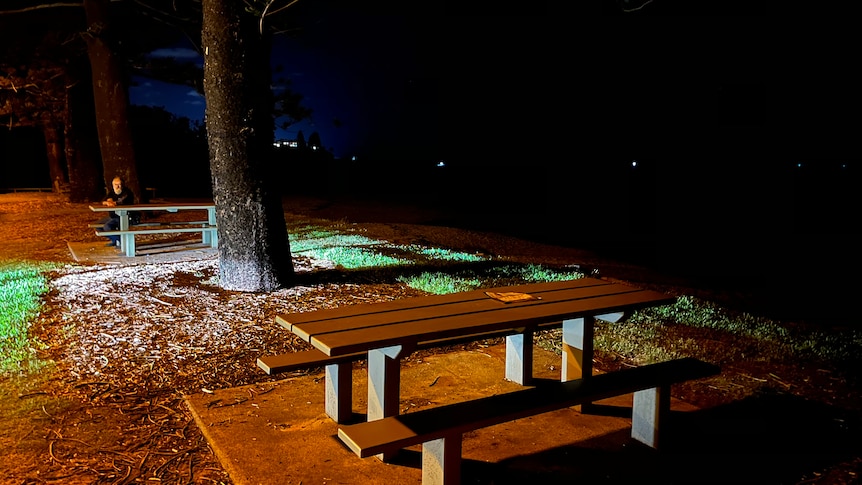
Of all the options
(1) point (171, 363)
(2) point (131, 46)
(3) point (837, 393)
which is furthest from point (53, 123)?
(3) point (837, 393)

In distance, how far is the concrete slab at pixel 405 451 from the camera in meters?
3.26

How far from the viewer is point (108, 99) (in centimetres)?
1516

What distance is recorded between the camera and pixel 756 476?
3305mm

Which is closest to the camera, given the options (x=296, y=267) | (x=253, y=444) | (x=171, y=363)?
(x=253, y=444)

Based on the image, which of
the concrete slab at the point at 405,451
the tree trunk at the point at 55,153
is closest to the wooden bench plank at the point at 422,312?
the concrete slab at the point at 405,451

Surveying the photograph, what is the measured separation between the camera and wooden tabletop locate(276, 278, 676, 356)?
10.2 ft

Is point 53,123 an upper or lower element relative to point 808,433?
upper

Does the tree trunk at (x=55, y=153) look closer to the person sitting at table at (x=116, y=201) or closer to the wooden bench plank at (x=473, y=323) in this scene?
the person sitting at table at (x=116, y=201)

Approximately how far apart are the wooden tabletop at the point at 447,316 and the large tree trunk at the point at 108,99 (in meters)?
13.4

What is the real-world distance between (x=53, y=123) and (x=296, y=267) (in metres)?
17.5

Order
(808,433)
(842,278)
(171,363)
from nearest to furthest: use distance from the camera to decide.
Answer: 1. (808,433)
2. (171,363)
3. (842,278)

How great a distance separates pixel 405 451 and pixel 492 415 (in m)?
0.93

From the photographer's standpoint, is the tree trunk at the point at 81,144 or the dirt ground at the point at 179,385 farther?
the tree trunk at the point at 81,144

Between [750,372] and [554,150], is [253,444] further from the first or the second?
[554,150]
